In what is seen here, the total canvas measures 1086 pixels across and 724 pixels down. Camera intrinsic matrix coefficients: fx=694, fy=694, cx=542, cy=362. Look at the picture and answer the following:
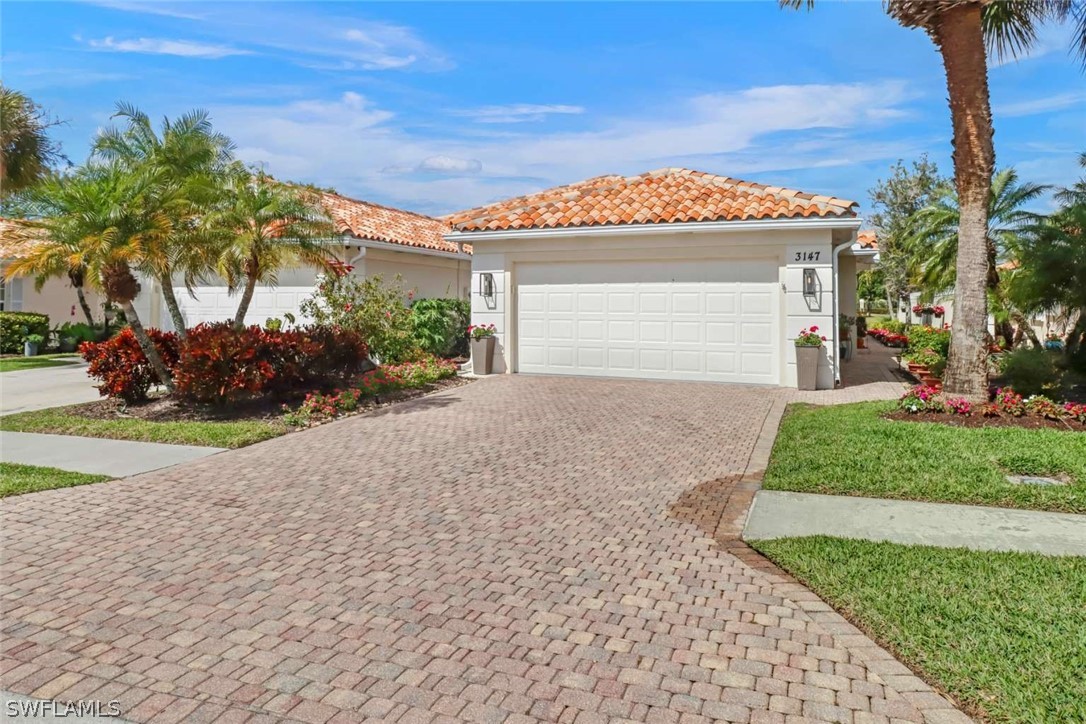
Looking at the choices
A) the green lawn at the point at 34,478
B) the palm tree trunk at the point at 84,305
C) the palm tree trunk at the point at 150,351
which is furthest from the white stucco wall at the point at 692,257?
the palm tree trunk at the point at 84,305

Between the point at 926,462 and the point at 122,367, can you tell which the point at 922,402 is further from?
the point at 122,367

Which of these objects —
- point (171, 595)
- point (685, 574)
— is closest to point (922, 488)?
point (685, 574)

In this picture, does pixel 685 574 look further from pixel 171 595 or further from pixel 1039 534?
pixel 171 595

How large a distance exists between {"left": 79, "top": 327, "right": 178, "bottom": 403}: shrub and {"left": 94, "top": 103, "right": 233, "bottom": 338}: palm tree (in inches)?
29.7

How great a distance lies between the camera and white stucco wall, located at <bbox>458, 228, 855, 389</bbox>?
42.4 feet

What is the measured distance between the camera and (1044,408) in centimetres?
947

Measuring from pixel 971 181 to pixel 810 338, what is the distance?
12.3 feet

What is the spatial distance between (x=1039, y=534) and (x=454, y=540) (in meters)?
4.36

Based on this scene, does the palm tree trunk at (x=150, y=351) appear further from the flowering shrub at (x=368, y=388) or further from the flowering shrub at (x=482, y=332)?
the flowering shrub at (x=482, y=332)

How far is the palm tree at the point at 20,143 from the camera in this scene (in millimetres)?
18203

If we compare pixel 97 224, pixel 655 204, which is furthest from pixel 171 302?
pixel 655 204

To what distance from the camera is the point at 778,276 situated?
13414 mm

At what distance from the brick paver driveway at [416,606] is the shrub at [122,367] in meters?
4.63

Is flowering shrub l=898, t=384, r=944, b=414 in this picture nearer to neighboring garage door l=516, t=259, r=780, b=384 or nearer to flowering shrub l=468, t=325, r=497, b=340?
neighboring garage door l=516, t=259, r=780, b=384
